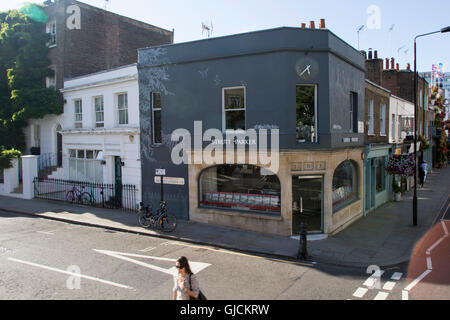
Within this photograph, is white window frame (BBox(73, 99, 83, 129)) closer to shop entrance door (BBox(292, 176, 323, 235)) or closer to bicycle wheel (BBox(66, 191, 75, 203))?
bicycle wheel (BBox(66, 191, 75, 203))

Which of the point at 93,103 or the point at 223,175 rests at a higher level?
the point at 93,103

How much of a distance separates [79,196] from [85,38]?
11702mm

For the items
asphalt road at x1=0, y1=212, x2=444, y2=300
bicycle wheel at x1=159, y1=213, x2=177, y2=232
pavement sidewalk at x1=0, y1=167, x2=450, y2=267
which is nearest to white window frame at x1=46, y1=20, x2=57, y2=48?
pavement sidewalk at x1=0, y1=167, x2=450, y2=267

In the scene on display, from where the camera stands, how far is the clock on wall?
1281 cm

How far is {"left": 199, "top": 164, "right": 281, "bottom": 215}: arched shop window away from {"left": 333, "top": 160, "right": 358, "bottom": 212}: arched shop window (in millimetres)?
2782

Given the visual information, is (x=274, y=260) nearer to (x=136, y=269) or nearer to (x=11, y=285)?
(x=136, y=269)

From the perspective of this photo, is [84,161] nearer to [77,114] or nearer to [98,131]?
[98,131]

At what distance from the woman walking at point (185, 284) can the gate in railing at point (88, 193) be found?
1154cm

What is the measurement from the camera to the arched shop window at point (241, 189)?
43.5ft

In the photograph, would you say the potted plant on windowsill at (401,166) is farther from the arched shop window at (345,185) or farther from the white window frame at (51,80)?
the white window frame at (51,80)

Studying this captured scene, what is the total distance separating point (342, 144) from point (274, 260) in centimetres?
626

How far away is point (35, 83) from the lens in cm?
2366

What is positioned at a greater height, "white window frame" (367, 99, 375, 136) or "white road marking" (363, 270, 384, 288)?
"white window frame" (367, 99, 375, 136)

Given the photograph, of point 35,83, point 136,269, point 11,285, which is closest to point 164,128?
point 136,269
